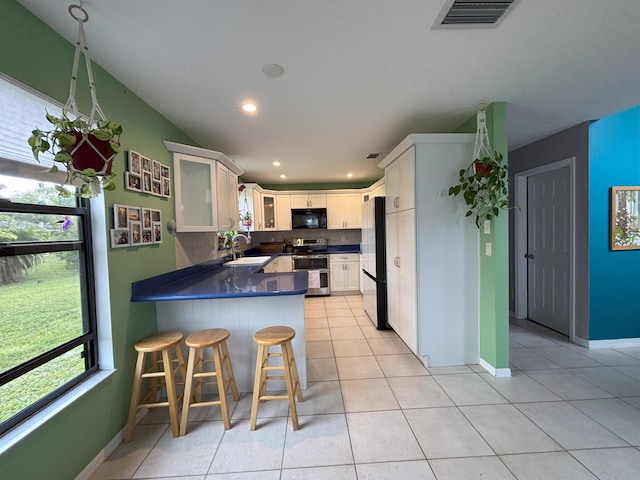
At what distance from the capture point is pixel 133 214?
1904 mm

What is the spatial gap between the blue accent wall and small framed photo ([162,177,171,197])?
418 centimetres

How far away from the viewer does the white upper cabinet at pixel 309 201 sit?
5.52 meters

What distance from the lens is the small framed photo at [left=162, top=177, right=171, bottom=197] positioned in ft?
7.66

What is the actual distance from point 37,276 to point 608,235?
15.2 feet

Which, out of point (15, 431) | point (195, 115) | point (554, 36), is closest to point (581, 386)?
point (554, 36)

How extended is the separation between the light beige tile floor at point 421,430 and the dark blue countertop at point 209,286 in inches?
34.6

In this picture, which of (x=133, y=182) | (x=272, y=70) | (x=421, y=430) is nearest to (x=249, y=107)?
(x=272, y=70)

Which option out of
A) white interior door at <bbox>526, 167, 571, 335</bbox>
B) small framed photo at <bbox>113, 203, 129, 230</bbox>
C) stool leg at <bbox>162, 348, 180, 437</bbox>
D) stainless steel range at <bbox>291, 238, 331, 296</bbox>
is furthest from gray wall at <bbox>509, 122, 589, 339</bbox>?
small framed photo at <bbox>113, 203, 129, 230</bbox>

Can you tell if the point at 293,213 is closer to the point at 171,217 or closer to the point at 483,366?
the point at 171,217

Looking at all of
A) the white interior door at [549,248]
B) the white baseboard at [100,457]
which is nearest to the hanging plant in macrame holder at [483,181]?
the white interior door at [549,248]

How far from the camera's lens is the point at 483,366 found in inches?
99.2

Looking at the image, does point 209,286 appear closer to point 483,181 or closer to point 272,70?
point 272,70

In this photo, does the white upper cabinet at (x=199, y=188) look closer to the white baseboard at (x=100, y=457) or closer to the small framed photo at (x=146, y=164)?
the small framed photo at (x=146, y=164)

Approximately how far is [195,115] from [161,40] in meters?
0.99
